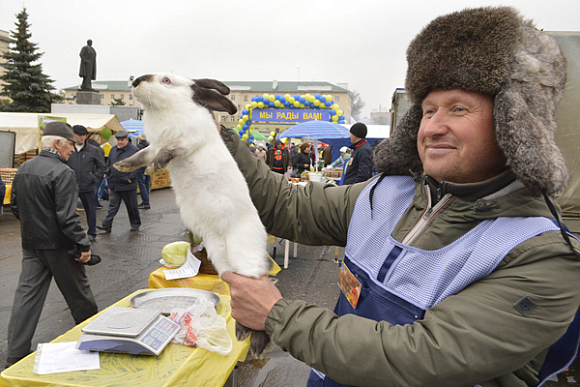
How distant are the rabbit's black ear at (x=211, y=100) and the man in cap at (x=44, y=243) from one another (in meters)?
2.41

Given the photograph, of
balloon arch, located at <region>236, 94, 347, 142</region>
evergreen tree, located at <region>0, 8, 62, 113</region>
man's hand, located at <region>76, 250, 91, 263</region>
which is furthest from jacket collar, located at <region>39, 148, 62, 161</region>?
evergreen tree, located at <region>0, 8, 62, 113</region>

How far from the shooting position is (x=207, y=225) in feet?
3.89

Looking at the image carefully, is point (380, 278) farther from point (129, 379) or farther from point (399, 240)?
point (129, 379)

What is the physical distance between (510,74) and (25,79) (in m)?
28.4

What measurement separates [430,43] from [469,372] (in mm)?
1023

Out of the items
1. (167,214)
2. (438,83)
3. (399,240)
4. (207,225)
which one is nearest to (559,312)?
(399,240)

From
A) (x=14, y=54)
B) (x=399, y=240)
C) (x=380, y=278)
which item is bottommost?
(x=380, y=278)

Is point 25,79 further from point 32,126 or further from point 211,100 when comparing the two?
point 211,100

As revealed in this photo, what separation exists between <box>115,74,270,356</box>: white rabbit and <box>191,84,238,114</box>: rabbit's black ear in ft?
0.13

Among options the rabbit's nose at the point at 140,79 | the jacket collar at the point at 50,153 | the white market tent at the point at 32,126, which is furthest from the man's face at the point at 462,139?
the white market tent at the point at 32,126

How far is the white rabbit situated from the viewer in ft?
3.81

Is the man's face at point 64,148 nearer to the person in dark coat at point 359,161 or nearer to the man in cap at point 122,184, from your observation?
the man in cap at point 122,184

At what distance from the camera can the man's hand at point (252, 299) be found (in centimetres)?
108

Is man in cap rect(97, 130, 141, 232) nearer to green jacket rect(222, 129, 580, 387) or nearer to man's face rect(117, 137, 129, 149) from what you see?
man's face rect(117, 137, 129, 149)
